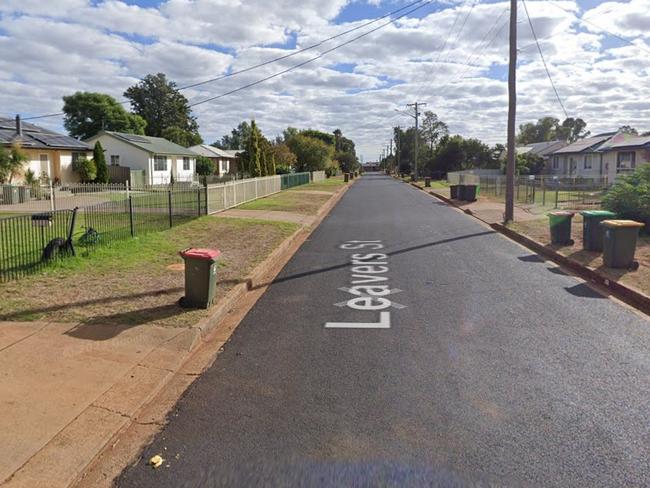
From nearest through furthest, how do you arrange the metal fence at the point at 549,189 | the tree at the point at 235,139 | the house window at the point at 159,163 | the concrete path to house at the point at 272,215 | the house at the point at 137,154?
the concrete path to house at the point at 272,215 → the metal fence at the point at 549,189 → the house at the point at 137,154 → the house window at the point at 159,163 → the tree at the point at 235,139

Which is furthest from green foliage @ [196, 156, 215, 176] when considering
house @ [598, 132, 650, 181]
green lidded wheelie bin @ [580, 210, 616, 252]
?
green lidded wheelie bin @ [580, 210, 616, 252]

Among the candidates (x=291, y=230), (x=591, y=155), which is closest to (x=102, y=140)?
(x=291, y=230)

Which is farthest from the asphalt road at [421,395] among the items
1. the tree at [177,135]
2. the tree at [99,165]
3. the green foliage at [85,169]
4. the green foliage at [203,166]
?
the tree at [177,135]

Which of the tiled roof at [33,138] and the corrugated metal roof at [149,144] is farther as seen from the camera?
the corrugated metal roof at [149,144]

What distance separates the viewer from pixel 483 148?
7569 centimetres

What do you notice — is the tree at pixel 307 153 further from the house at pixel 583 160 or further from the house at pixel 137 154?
the house at pixel 583 160

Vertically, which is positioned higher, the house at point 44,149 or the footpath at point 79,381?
the house at point 44,149

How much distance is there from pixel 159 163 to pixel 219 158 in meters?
23.0

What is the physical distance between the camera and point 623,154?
45312 millimetres

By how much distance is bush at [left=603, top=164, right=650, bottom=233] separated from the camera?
14.9 metres

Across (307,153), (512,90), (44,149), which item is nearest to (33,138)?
(44,149)

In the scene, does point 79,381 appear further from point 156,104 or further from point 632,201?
point 156,104

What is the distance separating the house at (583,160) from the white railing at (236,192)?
29634 millimetres

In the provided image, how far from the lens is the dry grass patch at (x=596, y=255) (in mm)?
9219
